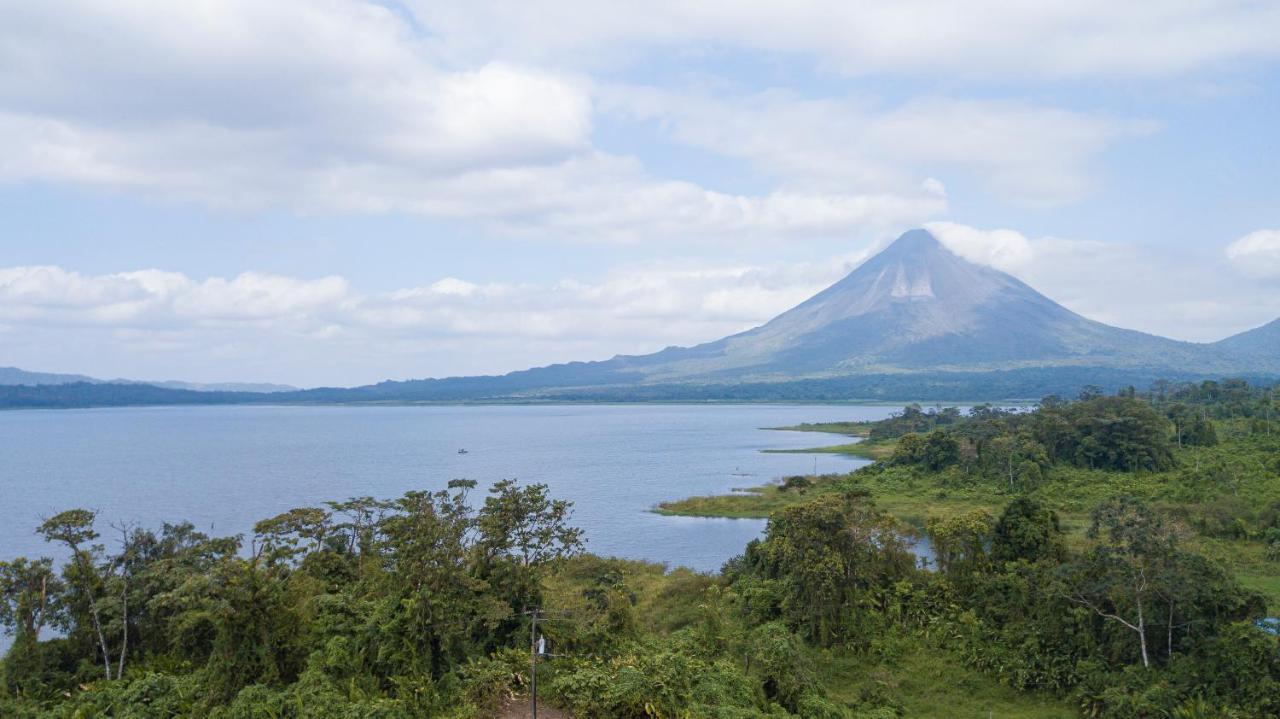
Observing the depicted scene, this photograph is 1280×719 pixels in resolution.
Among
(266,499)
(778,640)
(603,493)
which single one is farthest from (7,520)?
(778,640)

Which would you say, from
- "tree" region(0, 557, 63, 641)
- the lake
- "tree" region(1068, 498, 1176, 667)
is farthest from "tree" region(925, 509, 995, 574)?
"tree" region(0, 557, 63, 641)

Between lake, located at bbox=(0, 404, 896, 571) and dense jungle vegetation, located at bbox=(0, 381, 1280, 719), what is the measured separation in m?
11.6

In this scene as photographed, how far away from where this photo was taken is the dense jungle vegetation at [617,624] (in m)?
13.5

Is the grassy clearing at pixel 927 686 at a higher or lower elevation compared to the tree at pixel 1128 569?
lower

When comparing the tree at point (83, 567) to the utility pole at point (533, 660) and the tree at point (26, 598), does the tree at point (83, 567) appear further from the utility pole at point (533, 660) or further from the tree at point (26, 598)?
the utility pole at point (533, 660)

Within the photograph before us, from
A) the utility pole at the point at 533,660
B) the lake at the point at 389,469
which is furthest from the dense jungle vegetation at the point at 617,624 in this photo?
the lake at the point at 389,469

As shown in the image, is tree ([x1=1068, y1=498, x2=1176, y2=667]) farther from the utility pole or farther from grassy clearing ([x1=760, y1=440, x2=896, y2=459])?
grassy clearing ([x1=760, y1=440, x2=896, y2=459])

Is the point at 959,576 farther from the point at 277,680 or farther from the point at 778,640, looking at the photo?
the point at 277,680

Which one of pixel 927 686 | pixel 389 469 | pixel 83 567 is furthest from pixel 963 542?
pixel 389 469

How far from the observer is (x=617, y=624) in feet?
52.6

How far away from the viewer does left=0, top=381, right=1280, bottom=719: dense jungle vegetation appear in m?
13.5

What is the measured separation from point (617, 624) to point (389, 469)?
49.9 m

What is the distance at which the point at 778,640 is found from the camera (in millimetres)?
16031

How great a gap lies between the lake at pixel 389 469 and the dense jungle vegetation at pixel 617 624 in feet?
38.1
